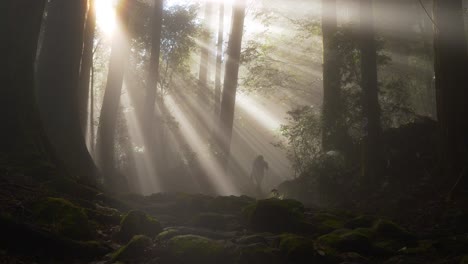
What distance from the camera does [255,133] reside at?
45969mm

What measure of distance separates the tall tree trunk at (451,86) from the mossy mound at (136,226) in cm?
644

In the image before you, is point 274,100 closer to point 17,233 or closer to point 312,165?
point 312,165

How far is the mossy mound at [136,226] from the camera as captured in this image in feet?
18.7

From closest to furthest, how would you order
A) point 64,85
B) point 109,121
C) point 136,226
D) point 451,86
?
point 136,226, point 451,86, point 64,85, point 109,121

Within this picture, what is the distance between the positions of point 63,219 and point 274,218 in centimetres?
317

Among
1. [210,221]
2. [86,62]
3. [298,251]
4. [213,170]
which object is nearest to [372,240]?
[298,251]

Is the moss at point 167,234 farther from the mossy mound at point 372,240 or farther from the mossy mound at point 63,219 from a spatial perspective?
the mossy mound at point 372,240

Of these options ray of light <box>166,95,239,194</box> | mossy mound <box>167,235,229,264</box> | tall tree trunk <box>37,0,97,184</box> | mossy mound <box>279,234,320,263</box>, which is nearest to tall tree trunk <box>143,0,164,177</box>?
ray of light <box>166,95,239,194</box>

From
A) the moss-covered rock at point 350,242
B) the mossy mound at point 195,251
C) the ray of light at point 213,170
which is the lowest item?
the ray of light at point 213,170

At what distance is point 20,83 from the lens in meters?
7.55

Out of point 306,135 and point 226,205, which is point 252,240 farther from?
point 306,135

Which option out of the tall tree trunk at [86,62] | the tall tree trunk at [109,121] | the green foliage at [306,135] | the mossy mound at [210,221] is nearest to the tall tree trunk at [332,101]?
the green foliage at [306,135]

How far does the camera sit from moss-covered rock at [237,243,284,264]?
507cm

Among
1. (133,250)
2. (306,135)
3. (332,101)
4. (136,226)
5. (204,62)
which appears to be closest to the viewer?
(133,250)
